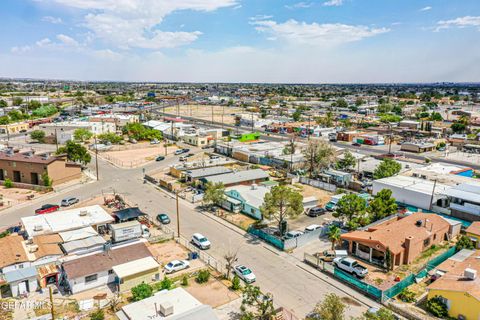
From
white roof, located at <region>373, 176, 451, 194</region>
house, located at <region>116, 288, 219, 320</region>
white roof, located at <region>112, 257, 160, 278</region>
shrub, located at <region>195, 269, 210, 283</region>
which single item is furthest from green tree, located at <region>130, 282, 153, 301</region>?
white roof, located at <region>373, 176, 451, 194</region>

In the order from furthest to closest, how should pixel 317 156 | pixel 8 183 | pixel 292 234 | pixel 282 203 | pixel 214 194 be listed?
1. pixel 317 156
2. pixel 8 183
3. pixel 214 194
4. pixel 292 234
5. pixel 282 203

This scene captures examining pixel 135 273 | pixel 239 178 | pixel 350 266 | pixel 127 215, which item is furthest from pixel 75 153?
pixel 350 266

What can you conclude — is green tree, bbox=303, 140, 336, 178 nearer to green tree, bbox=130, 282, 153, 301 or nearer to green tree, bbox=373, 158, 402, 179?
green tree, bbox=373, 158, 402, 179

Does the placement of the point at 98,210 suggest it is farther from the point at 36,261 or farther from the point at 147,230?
the point at 36,261

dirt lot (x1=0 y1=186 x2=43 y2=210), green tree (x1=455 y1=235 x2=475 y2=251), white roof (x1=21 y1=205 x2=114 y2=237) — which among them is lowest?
dirt lot (x1=0 y1=186 x2=43 y2=210)

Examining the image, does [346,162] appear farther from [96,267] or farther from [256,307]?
[96,267]

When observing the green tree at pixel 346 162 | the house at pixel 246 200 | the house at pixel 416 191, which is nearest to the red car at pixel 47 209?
the house at pixel 246 200

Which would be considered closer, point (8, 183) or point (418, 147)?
point (8, 183)

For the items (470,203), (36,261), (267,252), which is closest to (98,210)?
(36,261)
